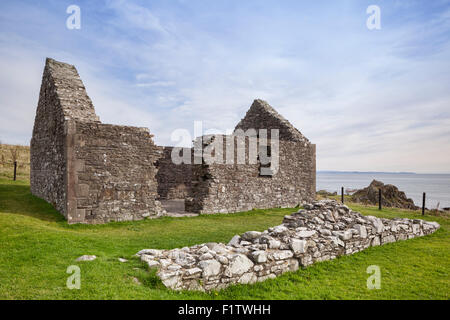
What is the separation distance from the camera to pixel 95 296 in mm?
3973

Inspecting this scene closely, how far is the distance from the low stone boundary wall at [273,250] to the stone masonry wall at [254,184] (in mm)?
5937

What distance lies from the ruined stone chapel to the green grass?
125cm

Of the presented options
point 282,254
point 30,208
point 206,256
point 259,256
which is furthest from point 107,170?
point 282,254

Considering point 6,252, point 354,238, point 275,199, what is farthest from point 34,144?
point 354,238

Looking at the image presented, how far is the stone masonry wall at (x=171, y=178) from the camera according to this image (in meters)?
19.5

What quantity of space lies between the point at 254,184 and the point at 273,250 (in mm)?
9621

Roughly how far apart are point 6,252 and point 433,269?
31.2ft

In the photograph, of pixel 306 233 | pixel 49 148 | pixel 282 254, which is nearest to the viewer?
pixel 282 254

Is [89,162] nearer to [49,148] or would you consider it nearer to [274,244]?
[49,148]

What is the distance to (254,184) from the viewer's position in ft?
50.6

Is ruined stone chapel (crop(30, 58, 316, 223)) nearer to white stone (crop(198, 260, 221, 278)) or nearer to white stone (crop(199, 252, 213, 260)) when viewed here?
white stone (crop(199, 252, 213, 260))

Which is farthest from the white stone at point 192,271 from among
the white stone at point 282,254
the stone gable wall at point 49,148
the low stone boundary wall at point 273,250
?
the stone gable wall at point 49,148

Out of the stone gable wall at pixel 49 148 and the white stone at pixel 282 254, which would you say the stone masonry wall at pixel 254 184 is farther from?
the white stone at pixel 282 254

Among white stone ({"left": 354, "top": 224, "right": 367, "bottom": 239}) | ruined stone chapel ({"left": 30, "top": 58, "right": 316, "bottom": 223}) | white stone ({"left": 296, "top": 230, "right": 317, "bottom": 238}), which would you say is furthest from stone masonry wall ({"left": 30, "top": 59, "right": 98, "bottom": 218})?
white stone ({"left": 354, "top": 224, "right": 367, "bottom": 239})
